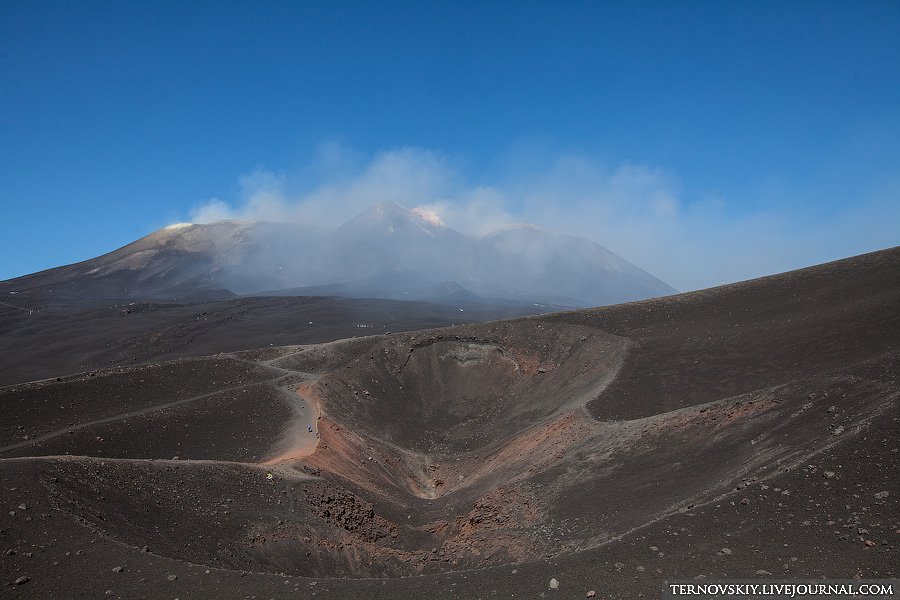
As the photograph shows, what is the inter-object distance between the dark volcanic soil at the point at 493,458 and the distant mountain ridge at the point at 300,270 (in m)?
87.6

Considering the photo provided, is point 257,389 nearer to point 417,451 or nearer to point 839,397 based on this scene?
point 417,451

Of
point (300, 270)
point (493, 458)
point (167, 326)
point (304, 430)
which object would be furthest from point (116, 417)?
point (300, 270)

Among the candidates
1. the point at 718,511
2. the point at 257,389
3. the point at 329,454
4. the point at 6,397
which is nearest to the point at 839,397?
the point at 718,511

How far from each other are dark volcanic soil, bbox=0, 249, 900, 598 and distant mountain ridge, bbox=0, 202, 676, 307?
87.6 m

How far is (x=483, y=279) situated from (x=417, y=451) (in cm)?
14629

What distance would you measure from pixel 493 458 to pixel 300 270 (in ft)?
459

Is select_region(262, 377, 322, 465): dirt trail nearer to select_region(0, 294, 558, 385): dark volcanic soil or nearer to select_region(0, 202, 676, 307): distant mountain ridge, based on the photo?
select_region(0, 294, 558, 385): dark volcanic soil

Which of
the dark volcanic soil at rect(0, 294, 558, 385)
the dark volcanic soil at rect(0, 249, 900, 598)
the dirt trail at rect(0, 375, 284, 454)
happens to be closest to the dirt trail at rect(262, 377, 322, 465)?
the dark volcanic soil at rect(0, 249, 900, 598)

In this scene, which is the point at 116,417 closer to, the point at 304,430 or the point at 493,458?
the point at 304,430

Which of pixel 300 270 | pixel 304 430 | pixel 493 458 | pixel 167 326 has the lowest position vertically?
pixel 493 458

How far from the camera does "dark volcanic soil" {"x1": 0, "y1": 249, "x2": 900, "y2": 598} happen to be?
498 inches

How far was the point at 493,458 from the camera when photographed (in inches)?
1151

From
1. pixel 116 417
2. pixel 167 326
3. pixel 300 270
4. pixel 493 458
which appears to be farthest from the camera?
pixel 300 270

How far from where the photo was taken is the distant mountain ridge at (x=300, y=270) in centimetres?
12800
